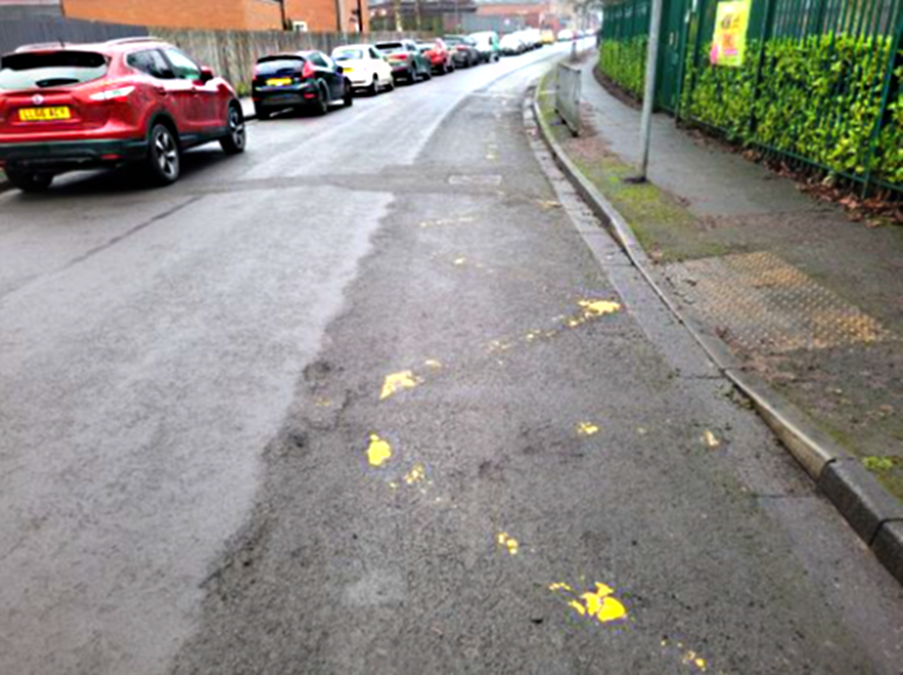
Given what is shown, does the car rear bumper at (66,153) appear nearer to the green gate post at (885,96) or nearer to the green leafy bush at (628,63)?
the green gate post at (885,96)

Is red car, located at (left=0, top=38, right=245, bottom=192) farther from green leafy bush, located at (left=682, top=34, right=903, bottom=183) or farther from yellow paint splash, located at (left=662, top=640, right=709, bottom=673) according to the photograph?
yellow paint splash, located at (left=662, top=640, right=709, bottom=673)

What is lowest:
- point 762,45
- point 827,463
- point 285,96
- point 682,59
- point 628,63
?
point 827,463

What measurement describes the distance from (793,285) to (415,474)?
11.6 ft

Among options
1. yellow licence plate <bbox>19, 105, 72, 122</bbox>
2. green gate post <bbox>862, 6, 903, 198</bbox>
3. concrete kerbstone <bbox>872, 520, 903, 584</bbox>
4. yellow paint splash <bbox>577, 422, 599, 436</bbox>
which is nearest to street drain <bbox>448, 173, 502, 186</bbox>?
green gate post <bbox>862, 6, 903, 198</bbox>

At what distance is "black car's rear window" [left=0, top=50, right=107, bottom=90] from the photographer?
896cm

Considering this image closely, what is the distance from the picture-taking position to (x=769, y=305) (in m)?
5.03

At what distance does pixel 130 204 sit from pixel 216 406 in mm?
6047

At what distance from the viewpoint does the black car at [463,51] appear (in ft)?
133

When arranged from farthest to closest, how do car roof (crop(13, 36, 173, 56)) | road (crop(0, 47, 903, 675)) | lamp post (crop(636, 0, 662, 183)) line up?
car roof (crop(13, 36, 173, 56)) < lamp post (crop(636, 0, 662, 183)) < road (crop(0, 47, 903, 675))

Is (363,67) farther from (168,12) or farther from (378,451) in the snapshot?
(378,451)

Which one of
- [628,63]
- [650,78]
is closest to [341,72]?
[628,63]

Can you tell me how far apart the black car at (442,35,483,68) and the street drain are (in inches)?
1240

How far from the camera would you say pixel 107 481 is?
3.24 m

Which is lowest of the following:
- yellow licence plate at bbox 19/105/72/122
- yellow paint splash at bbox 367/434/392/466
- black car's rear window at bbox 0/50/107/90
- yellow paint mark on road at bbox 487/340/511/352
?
yellow paint mark on road at bbox 487/340/511/352
